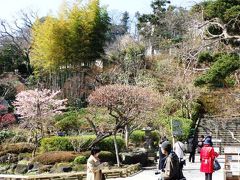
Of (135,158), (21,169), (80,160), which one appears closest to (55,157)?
(80,160)

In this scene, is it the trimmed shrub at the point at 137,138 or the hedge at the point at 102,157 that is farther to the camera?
the trimmed shrub at the point at 137,138

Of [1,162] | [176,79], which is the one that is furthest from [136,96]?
[176,79]

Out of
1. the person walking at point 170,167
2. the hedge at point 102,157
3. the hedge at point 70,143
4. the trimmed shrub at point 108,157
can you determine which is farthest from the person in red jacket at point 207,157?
the hedge at point 70,143

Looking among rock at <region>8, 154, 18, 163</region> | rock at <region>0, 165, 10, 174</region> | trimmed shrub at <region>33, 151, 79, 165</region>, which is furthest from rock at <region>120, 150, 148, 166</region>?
rock at <region>8, 154, 18, 163</region>

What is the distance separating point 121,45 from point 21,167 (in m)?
20.9

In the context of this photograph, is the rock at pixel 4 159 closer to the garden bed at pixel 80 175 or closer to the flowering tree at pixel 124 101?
the flowering tree at pixel 124 101

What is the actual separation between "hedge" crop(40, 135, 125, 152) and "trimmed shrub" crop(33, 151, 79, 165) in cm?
111

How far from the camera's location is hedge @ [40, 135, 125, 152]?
21.4 m

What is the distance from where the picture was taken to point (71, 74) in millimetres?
34688

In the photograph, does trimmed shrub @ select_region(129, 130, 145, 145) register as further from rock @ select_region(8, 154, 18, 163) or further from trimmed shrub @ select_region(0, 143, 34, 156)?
rock @ select_region(8, 154, 18, 163)

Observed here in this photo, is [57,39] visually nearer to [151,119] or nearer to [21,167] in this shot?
[151,119]

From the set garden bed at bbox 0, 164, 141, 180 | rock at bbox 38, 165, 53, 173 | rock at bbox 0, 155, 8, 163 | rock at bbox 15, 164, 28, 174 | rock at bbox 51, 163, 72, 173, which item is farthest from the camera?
rock at bbox 0, 155, 8, 163

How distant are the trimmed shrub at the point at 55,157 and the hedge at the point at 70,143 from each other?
1.11 m

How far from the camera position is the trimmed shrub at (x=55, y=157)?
2003 cm
